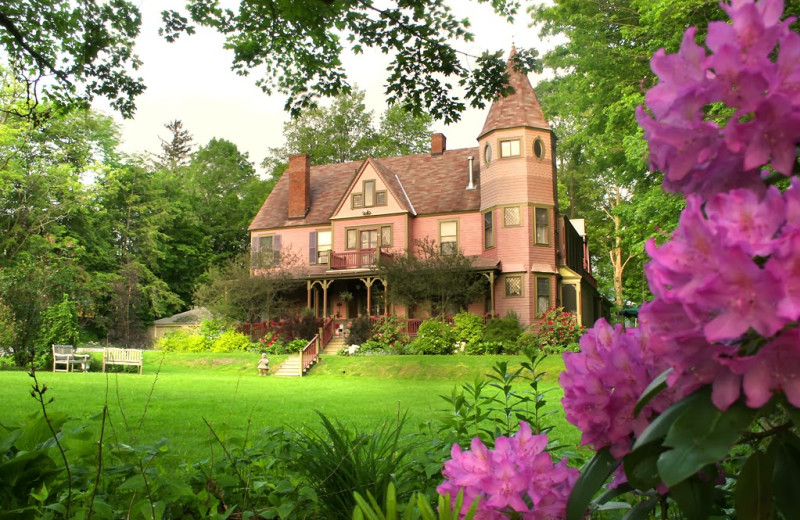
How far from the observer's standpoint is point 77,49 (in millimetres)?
6344

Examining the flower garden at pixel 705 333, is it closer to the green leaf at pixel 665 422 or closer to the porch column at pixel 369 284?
the green leaf at pixel 665 422

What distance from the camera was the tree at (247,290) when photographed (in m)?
23.2

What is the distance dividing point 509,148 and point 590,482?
73.9 ft

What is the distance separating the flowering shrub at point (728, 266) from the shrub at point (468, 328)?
18.8 m

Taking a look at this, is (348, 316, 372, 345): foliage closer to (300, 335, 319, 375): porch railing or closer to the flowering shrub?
(300, 335, 319, 375): porch railing

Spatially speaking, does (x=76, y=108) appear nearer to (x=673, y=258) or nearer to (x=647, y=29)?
(x=673, y=258)

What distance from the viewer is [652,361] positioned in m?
0.87

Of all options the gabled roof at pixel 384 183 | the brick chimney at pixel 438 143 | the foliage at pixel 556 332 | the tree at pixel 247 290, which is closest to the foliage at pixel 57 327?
the tree at pixel 247 290

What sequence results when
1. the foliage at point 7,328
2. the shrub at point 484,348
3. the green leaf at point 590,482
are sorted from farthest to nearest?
the shrub at point 484,348
the foliage at point 7,328
the green leaf at point 590,482

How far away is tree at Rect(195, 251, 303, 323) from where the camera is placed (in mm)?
23219

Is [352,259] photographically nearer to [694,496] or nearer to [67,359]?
[67,359]

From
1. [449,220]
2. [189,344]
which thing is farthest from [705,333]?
[449,220]

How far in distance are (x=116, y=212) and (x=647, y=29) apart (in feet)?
97.2

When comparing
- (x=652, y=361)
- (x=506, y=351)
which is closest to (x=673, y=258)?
(x=652, y=361)
